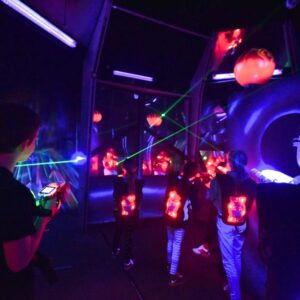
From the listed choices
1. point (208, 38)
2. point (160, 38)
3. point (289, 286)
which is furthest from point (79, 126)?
point (289, 286)

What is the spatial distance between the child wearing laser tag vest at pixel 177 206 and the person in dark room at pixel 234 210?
0.49 m

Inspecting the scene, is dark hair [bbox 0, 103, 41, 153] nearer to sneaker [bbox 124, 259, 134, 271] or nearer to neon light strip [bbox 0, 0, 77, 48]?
neon light strip [bbox 0, 0, 77, 48]

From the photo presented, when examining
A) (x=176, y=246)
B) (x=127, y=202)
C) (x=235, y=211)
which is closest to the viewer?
(x=235, y=211)

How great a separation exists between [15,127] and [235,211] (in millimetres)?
2945

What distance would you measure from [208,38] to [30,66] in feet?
14.3

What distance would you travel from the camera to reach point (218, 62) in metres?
6.95

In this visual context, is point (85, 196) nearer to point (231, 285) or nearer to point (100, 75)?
point (100, 75)

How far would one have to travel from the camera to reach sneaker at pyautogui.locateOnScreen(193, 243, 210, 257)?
515cm

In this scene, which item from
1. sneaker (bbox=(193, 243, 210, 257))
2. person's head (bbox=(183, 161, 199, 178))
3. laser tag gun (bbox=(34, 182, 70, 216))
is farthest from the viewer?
sneaker (bbox=(193, 243, 210, 257))

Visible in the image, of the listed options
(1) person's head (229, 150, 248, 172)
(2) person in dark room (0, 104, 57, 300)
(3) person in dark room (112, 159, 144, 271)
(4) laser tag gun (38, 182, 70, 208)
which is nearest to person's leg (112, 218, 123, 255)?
(3) person in dark room (112, 159, 144, 271)

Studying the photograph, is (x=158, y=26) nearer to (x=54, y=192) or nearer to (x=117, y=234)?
(x=117, y=234)

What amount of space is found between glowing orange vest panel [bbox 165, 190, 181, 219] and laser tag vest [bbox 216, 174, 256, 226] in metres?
0.67

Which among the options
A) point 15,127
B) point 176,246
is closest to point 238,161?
point 176,246

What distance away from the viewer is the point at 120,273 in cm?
423
